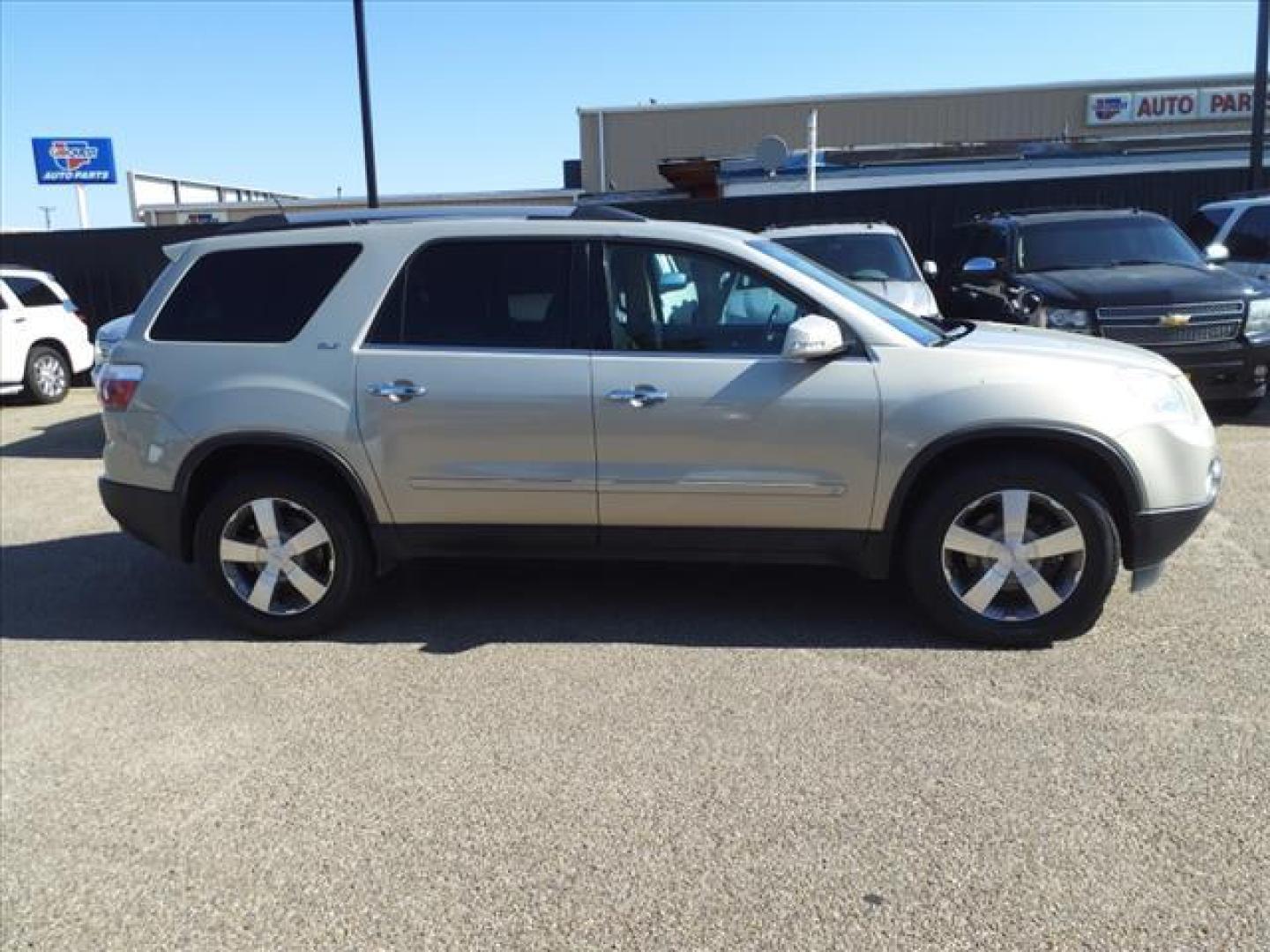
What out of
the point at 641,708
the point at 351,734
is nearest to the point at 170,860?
the point at 351,734

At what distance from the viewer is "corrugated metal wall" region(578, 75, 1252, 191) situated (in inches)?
1160

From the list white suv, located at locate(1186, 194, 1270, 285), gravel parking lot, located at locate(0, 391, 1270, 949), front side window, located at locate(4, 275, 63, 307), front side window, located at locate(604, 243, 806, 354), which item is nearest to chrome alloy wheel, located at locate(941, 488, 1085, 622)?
gravel parking lot, located at locate(0, 391, 1270, 949)

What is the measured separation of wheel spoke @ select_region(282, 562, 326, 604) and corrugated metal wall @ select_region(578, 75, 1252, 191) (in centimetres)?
2745

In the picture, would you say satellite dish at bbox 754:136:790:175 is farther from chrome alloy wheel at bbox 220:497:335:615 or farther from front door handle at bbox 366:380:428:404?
chrome alloy wheel at bbox 220:497:335:615

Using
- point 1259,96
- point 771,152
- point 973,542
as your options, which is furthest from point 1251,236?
point 771,152

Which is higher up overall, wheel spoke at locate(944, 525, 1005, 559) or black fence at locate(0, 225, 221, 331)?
black fence at locate(0, 225, 221, 331)

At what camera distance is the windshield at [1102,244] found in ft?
29.6

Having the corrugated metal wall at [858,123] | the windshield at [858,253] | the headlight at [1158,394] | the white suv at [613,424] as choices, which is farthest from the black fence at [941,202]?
the corrugated metal wall at [858,123]

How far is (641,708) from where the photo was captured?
3.85 m

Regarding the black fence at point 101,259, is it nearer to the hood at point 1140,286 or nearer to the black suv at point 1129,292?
the black suv at point 1129,292

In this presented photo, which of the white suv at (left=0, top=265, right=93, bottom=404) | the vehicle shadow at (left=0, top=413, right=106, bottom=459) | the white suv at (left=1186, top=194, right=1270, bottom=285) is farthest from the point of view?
the white suv at (left=0, top=265, right=93, bottom=404)

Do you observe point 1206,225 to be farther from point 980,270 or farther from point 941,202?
point 980,270

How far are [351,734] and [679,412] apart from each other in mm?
1774

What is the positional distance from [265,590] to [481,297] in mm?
1635
